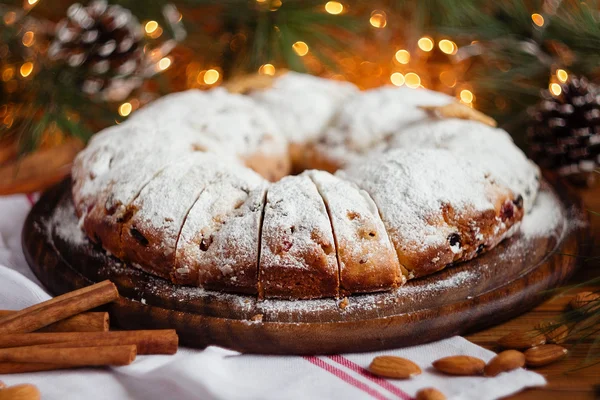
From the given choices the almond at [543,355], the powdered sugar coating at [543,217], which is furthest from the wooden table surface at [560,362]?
the powdered sugar coating at [543,217]

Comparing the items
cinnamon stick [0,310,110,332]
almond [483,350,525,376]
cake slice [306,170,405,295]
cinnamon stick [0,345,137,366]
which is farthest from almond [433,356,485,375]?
cinnamon stick [0,310,110,332]

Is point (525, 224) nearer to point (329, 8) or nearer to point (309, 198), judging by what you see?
point (309, 198)

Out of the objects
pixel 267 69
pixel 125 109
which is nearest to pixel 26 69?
pixel 125 109

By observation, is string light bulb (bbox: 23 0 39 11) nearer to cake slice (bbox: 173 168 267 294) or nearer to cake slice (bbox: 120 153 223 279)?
cake slice (bbox: 120 153 223 279)

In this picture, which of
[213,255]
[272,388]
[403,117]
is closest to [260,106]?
[403,117]

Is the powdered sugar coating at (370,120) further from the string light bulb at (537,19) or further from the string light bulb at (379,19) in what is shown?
the string light bulb at (379,19)

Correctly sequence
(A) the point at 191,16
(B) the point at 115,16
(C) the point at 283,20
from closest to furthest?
(B) the point at 115,16, (C) the point at 283,20, (A) the point at 191,16
